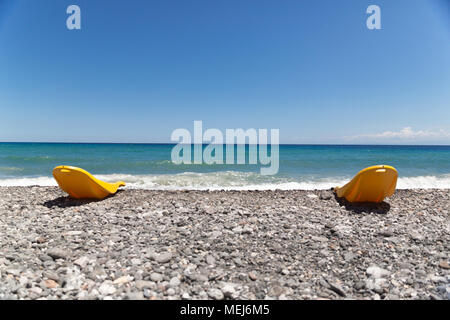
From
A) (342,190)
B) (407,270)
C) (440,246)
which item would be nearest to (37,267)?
(407,270)

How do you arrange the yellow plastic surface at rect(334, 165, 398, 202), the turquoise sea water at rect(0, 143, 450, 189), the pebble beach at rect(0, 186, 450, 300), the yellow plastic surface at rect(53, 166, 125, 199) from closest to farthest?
the pebble beach at rect(0, 186, 450, 300) → the yellow plastic surface at rect(334, 165, 398, 202) → the yellow plastic surface at rect(53, 166, 125, 199) → the turquoise sea water at rect(0, 143, 450, 189)

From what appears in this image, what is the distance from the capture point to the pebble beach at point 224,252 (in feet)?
8.05

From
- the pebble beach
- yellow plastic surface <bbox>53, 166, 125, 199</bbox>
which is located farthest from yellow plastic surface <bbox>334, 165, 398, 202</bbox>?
yellow plastic surface <bbox>53, 166, 125, 199</bbox>

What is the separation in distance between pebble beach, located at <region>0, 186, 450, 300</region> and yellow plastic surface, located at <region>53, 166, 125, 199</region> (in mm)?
528

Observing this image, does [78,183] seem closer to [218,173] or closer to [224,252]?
[224,252]

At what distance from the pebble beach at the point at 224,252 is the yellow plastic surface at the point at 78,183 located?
53 cm

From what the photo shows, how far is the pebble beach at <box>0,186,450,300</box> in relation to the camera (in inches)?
96.7

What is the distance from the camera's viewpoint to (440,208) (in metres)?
5.38

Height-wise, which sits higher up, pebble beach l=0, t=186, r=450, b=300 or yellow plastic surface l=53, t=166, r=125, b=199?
yellow plastic surface l=53, t=166, r=125, b=199

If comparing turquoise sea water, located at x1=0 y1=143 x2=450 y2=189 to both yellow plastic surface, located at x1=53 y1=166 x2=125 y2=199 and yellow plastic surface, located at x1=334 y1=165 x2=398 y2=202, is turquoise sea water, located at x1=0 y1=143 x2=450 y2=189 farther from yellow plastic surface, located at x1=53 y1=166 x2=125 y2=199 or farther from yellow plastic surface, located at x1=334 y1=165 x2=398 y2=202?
yellow plastic surface, located at x1=334 y1=165 x2=398 y2=202

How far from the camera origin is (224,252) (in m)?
3.18

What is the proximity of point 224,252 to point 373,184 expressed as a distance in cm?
404

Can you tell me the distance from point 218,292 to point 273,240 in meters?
1.39
